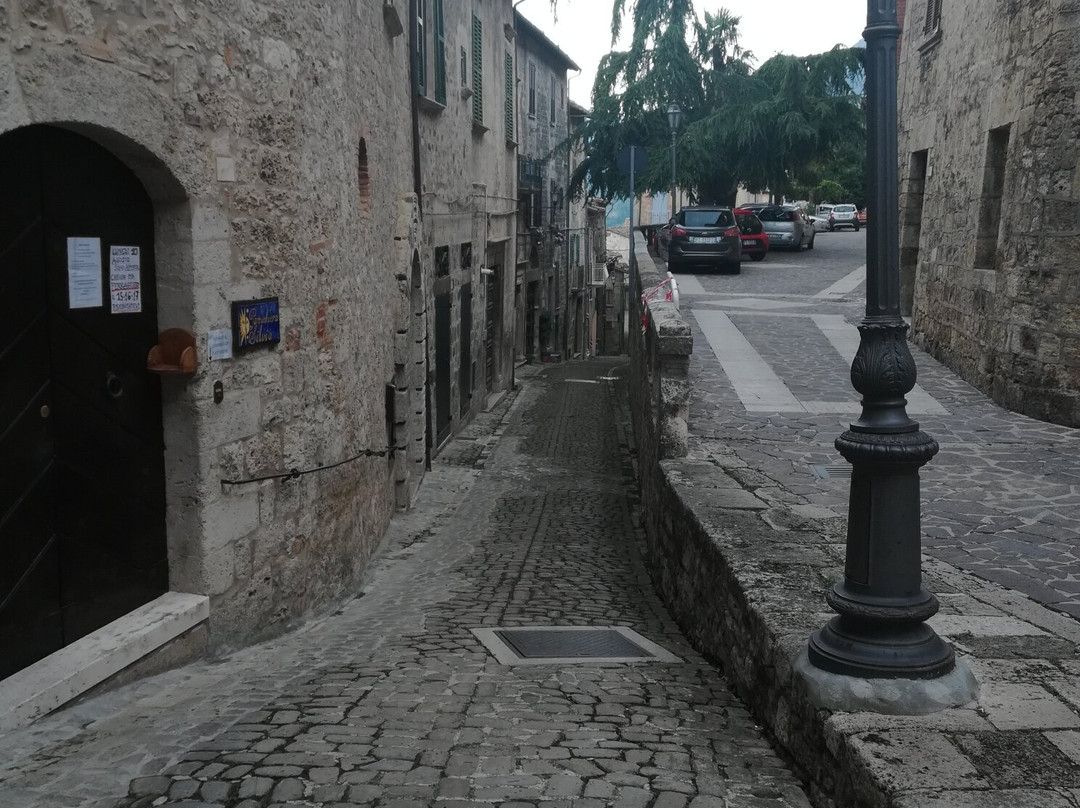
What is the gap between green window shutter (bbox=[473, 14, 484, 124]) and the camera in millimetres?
15888

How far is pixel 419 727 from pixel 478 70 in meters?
13.5

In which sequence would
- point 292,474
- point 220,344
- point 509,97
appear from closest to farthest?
1. point 220,344
2. point 292,474
3. point 509,97

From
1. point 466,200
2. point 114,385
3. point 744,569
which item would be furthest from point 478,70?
point 744,569

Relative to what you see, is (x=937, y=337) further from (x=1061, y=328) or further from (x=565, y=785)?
(x=565, y=785)

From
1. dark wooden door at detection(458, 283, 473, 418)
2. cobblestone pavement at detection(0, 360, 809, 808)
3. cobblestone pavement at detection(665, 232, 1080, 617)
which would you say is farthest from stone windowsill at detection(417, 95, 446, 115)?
cobblestone pavement at detection(0, 360, 809, 808)

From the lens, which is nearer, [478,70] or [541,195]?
[478,70]

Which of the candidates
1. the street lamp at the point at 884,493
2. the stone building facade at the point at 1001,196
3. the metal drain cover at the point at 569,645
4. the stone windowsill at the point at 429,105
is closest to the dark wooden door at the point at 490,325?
the stone windowsill at the point at 429,105

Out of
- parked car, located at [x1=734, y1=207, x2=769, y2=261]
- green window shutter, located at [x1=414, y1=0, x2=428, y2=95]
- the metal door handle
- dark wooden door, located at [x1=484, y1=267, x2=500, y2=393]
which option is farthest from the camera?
parked car, located at [x1=734, y1=207, x2=769, y2=261]

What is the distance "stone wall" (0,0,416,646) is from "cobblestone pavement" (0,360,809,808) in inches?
21.7

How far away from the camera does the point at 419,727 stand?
4086mm

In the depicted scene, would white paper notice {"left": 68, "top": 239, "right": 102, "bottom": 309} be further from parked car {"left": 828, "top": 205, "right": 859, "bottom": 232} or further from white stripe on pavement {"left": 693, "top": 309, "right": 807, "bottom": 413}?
parked car {"left": 828, "top": 205, "right": 859, "bottom": 232}

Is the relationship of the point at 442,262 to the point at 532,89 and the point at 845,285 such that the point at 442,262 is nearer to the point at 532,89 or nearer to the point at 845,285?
the point at 845,285

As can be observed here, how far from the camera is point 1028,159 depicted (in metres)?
9.57

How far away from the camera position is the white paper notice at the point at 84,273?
4633 mm
